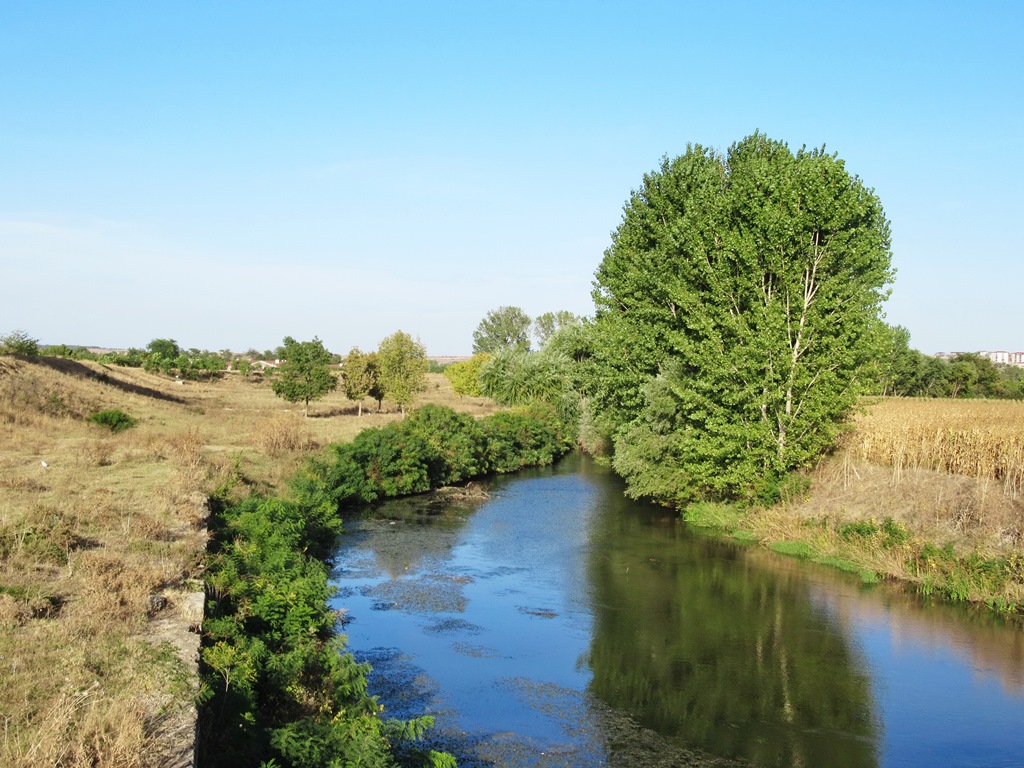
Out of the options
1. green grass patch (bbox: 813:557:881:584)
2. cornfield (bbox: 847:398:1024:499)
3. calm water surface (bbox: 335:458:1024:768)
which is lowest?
calm water surface (bbox: 335:458:1024:768)

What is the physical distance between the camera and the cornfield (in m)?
21.3

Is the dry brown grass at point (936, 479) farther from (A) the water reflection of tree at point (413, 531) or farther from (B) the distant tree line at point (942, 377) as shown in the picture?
(B) the distant tree line at point (942, 377)

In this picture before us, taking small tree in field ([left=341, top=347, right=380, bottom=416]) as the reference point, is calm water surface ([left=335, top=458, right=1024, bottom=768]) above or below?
below

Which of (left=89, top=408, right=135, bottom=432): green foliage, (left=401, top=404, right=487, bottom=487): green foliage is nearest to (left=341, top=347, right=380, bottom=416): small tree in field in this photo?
(left=401, top=404, right=487, bottom=487): green foliage

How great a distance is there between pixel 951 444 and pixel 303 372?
3705cm

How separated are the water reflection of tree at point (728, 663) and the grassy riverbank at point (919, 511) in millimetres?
2422

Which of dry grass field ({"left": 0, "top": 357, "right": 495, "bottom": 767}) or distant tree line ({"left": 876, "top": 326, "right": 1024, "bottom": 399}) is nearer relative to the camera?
dry grass field ({"left": 0, "top": 357, "right": 495, "bottom": 767})

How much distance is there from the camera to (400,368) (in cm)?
5181

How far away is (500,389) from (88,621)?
48.6m

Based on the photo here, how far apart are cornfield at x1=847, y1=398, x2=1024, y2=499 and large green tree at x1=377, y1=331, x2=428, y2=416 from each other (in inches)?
1160

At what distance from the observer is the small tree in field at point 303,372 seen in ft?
164

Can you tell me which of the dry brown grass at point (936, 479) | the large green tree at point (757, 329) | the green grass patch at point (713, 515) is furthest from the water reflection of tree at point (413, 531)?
the dry brown grass at point (936, 479)

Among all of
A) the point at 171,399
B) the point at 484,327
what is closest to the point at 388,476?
the point at 171,399

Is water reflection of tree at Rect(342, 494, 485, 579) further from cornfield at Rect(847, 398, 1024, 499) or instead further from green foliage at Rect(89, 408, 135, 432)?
cornfield at Rect(847, 398, 1024, 499)
